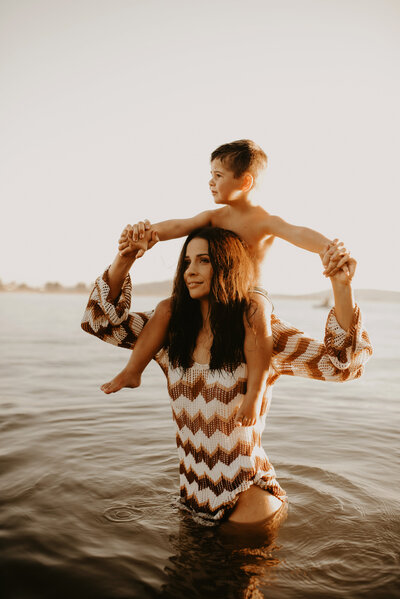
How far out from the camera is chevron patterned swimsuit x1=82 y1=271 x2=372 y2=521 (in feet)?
9.74

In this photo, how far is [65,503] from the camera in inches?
144

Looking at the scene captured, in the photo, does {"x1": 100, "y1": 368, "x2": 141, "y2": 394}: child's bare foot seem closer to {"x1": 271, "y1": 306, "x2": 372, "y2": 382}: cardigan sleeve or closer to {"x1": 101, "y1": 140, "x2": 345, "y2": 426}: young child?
{"x1": 101, "y1": 140, "x2": 345, "y2": 426}: young child

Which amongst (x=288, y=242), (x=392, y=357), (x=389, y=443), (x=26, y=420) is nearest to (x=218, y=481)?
(x=288, y=242)

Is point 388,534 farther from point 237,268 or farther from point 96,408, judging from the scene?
point 96,408

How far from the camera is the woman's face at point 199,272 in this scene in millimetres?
3141

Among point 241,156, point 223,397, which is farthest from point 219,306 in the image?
point 241,156

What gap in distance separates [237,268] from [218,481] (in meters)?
1.26

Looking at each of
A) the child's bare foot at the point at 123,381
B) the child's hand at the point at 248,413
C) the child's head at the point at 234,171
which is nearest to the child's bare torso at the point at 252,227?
the child's head at the point at 234,171

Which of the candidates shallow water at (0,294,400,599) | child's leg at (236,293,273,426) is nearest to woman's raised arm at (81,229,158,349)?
child's leg at (236,293,273,426)

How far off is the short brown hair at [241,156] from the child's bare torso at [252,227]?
26 centimetres

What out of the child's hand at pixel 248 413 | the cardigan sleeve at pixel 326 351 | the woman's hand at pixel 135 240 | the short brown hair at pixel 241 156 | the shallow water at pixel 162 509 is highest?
the short brown hair at pixel 241 156

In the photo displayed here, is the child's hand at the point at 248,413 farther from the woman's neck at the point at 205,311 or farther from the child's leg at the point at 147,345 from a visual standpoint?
the child's leg at the point at 147,345

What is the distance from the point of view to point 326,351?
9.87ft

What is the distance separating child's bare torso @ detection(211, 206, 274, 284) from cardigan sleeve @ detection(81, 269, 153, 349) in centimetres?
79
